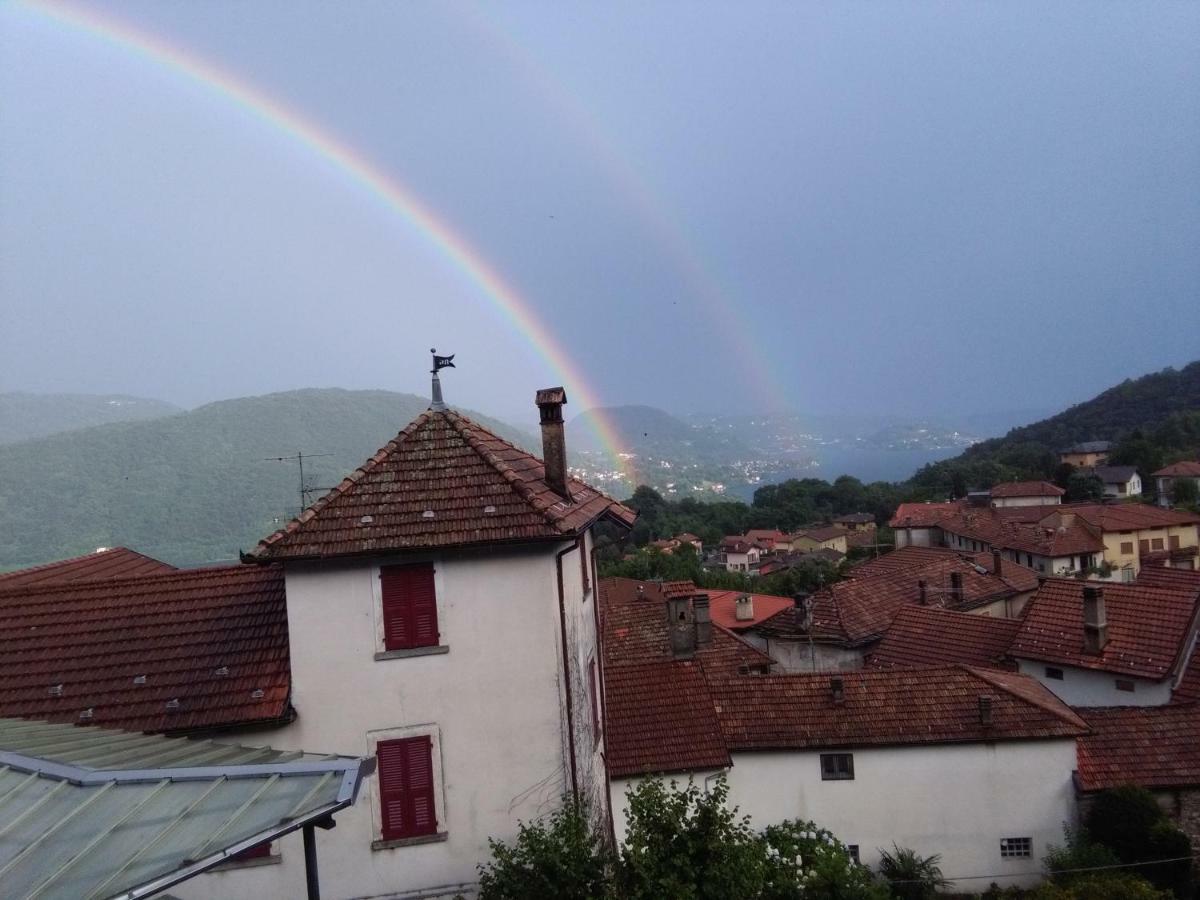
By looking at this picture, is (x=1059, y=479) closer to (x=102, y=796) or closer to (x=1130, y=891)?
(x=1130, y=891)

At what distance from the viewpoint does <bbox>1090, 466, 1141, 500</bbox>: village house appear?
348 feet

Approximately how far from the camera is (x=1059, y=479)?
377 feet

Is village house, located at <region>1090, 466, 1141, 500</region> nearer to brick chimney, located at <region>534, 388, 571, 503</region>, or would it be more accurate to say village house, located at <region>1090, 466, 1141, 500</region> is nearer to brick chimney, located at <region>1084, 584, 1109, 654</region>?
brick chimney, located at <region>1084, 584, 1109, 654</region>

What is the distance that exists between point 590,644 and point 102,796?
885 cm

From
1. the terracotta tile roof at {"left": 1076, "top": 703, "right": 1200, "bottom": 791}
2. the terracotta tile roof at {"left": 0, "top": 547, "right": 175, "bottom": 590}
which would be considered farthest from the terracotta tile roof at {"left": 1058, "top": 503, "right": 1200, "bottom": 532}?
the terracotta tile roof at {"left": 0, "top": 547, "right": 175, "bottom": 590}

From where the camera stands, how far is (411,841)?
36.3 feet

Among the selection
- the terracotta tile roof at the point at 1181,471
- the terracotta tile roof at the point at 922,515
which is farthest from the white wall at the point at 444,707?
the terracotta tile roof at the point at 1181,471

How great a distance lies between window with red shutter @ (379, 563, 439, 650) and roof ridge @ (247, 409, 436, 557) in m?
1.34

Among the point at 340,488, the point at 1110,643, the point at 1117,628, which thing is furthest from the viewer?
the point at 1117,628

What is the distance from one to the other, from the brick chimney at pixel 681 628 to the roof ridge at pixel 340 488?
13.6 metres

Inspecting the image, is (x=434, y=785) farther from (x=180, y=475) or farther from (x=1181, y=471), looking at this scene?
(x=180, y=475)

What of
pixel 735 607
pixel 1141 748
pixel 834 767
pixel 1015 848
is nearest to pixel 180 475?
pixel 735 607

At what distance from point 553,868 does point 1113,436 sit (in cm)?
18434

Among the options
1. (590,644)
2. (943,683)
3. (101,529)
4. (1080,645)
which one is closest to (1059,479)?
(1080,645)
